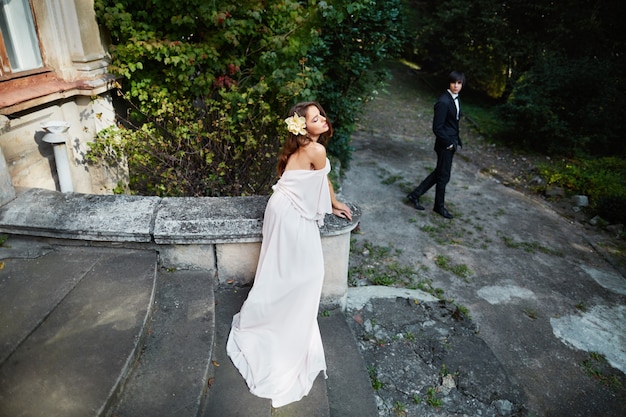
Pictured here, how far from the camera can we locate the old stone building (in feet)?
10.8

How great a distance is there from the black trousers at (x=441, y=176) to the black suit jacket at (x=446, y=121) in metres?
0.13

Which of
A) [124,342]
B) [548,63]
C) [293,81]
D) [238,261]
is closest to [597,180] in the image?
[548,63]

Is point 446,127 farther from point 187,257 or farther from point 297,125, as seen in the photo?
point 187,257

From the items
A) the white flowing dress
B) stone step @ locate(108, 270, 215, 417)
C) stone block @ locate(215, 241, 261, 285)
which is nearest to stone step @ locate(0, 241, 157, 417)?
stone step @ locate(108, 270, 215, 417)

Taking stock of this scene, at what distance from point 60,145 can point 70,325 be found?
1910mm

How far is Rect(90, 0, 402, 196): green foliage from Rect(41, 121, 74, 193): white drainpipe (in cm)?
54

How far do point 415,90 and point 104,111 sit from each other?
13.1 metres

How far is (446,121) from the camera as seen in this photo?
559cm

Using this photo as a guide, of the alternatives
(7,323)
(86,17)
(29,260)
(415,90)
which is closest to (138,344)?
(7,323)

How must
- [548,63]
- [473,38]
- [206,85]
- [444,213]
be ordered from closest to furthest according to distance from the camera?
[206,85]
[444,213]
[548,63]
[473,38]

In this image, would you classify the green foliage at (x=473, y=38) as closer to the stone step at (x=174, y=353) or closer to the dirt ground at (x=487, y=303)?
the dirt ground at (x=487, y=303)

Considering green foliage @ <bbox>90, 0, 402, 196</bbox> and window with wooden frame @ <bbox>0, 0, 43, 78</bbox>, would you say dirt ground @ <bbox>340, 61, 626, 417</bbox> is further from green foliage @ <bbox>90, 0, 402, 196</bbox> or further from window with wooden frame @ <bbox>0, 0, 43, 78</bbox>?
window with wooden frame @ <bbox>0, 0, 43, 78</bbox>

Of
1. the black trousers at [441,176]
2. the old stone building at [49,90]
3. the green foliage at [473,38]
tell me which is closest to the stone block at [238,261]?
the old stone building at [49,90]

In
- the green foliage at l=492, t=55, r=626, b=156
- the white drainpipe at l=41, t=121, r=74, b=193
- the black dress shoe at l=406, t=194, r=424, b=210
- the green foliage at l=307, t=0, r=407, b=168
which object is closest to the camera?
the white drainpipe at l=41, t=121, r=74, b=193
